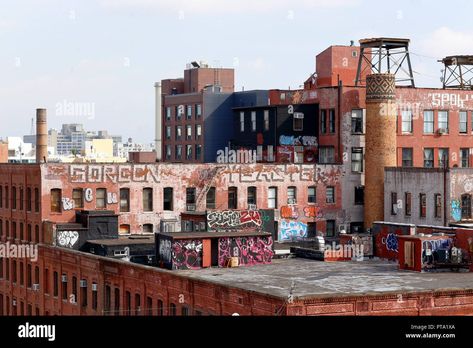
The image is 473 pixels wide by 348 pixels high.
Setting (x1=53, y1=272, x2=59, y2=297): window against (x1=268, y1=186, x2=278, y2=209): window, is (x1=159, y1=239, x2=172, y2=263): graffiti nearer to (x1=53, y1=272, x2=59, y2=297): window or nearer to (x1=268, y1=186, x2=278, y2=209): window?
(x1=53, y1=272, x2=59, y2=297): window

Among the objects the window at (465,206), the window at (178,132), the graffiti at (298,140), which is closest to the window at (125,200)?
the graffiti at (298,140)

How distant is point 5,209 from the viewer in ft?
282

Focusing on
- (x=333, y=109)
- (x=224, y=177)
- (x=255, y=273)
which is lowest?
(x=255, y=273)

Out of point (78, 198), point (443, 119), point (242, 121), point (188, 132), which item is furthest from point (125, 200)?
point (188, 132)

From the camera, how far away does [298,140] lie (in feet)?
293

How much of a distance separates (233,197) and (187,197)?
4.00 meters

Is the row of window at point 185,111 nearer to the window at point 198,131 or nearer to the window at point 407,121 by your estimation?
the window at point 198,131

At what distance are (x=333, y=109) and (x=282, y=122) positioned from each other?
710 cm

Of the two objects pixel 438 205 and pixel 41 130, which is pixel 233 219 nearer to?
pixel 438 205

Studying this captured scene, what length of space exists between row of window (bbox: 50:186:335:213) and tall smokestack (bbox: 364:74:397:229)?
4.87 m

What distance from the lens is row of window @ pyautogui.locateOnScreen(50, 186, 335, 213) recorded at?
7512 centimetres

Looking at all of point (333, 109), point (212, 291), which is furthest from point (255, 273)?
point (333, 109)

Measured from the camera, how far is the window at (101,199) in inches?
2985
